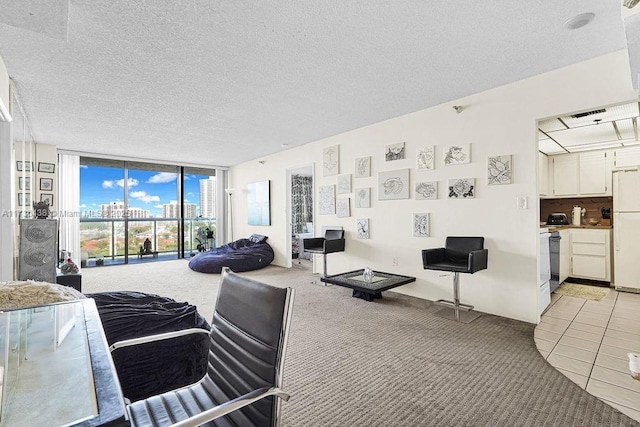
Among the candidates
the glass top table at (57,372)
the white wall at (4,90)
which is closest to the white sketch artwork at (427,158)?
the glass top table at (57,372)

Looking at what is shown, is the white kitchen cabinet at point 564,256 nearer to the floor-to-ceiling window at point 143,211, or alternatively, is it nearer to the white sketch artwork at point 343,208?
the white sketch artwork at point 343,208

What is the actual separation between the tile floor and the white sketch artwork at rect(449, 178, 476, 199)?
4.99ft

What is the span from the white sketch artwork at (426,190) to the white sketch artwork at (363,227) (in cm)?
95

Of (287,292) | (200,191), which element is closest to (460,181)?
(287,292)

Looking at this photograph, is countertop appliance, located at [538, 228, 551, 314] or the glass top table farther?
countertop appliance, located at [538, 228, 551, 314]

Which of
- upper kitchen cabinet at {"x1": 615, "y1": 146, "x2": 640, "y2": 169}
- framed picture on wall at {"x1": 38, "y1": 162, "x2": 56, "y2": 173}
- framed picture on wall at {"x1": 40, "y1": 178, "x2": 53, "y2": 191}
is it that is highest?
framed picture on wall at {"x1": 38, "y1": 162, "x2": 56, "y2": 173}

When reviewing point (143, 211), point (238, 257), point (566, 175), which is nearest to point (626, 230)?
point (566, 175)

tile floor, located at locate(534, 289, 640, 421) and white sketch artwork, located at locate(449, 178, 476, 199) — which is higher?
white sketch artwork, located at locate(449, 178, 476, 199)

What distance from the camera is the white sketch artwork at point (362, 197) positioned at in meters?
4.83

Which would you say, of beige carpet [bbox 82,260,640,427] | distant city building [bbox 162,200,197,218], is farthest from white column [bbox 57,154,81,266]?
beige carpet [bbox 82,260,640,427]

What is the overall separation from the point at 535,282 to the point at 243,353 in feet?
10.6

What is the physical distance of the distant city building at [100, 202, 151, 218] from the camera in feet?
23.5

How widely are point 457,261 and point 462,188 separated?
0.87m

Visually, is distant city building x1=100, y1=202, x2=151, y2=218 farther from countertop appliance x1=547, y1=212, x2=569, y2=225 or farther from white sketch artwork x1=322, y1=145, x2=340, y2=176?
countertop appliance x1=547, y1=212, x2=569, y2=225
